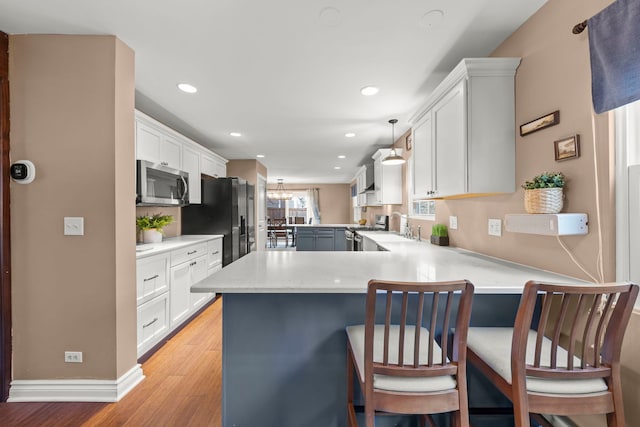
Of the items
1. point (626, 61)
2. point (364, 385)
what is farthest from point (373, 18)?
point (364, 385)

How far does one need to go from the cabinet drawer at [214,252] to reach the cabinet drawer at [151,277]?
3.37ft

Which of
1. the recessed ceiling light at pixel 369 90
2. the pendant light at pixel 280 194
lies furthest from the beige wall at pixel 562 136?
the pendant light at pixel 280 194

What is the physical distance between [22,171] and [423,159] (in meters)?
2.97

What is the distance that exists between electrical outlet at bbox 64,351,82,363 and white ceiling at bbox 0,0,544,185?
2131 mm

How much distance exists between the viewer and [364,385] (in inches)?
40.9

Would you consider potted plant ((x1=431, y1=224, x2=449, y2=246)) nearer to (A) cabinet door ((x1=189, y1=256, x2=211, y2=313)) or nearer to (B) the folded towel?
(B) the folded towel

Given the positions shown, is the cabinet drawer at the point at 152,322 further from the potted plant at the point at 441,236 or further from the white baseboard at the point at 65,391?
the potted plant at the point at 441,236

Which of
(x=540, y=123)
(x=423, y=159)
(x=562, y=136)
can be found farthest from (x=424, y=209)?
(x=562, y=136)

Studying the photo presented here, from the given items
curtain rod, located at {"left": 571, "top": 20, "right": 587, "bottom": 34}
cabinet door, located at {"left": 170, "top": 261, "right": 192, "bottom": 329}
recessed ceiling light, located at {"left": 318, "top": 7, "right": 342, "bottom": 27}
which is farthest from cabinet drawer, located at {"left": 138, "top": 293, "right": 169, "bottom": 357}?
curtain rod, located at {"left": 571, "top": 20, "right": 587, "bottom": 34}

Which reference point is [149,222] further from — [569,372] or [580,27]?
[580,27]

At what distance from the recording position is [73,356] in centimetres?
189

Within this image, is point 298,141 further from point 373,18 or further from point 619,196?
point 619,196

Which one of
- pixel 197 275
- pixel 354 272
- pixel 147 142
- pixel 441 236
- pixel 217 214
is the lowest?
pixel 197 275

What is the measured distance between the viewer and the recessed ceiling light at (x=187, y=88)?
2538 millimetres
